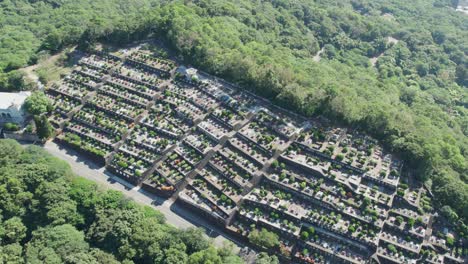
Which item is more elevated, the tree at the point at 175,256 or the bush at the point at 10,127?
the bush at the point at 10,127

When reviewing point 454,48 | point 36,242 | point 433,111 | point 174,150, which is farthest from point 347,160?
point 454,48

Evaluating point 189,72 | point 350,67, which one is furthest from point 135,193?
point 350,67

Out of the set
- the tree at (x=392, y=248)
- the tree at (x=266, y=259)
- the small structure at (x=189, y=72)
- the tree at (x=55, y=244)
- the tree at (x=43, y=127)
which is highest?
the small structure at (x=189, y=72)

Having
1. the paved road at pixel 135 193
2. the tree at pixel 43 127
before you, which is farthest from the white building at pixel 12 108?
the paved road at pixel 135 193

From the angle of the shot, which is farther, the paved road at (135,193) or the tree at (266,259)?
the paved road at (135,193)

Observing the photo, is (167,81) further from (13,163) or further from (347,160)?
(347,160)

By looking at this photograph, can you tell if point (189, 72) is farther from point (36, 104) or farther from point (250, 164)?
point (36, 104)

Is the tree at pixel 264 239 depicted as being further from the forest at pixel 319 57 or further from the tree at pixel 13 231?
the tree at pixel 13 231

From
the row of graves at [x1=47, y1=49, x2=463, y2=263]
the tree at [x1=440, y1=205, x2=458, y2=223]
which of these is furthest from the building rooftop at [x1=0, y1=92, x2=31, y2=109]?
the tree at [x1=440, y1=205, x2=458, y2=223]
